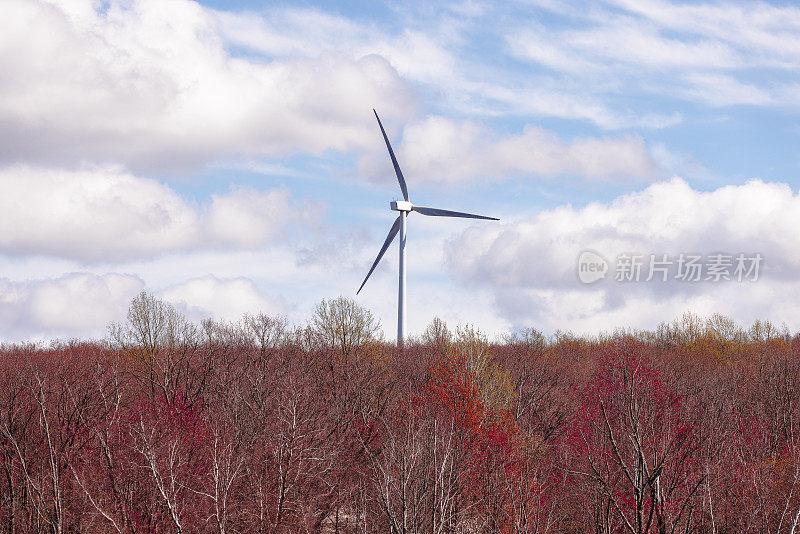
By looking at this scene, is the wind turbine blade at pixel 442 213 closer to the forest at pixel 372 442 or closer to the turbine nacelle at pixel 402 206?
the turbine nacelle at pixel 402 206

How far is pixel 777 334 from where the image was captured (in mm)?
113938

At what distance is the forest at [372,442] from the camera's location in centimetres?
3272

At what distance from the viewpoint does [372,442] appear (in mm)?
49688

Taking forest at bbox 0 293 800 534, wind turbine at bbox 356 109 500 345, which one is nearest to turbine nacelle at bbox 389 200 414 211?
wind turbine at bbox 356 109 500 345

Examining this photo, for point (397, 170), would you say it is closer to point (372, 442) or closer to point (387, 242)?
point (387, 242)

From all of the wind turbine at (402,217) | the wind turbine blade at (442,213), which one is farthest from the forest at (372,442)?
the wind turbine blade at (442,213)

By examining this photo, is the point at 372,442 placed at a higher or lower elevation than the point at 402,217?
lower

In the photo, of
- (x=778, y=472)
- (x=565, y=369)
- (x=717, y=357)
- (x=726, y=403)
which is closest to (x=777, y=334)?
(x=717, y=357)

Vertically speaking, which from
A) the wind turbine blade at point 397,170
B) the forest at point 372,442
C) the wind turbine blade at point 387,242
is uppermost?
the wind turbine blade at point 397,170

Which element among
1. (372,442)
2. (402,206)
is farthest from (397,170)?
(372,442)

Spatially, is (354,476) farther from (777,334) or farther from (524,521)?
(777,334)

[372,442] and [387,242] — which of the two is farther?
[387,242]

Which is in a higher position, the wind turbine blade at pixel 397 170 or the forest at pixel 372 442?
the wind turbine blade at pixel 397 170

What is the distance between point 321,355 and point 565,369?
111ft
